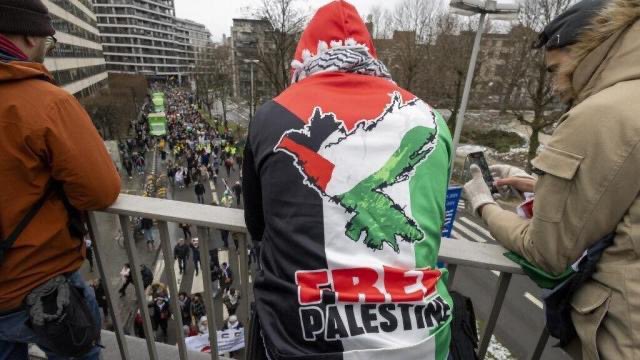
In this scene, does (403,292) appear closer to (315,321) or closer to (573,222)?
(315,321)

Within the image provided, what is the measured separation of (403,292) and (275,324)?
0.39 meters

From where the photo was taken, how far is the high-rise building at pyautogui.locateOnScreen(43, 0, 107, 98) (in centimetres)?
2980

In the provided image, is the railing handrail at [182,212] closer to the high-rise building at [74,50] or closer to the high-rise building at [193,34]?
the high-rise building at [74,50]

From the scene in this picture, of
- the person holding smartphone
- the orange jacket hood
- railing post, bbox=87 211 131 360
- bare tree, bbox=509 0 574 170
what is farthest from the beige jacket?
bare tree, bbox=509 0 574 170

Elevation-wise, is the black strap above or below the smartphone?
below

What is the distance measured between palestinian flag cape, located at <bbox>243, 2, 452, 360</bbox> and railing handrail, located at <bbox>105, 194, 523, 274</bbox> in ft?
1.28

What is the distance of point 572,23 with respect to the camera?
129 cm

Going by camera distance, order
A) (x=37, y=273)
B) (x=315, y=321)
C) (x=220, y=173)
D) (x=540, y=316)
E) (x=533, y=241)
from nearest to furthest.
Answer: (x=315, y=321) → (x=533, y=241) → (x=37, y=273) → (x=540, y=316) → (x=220, y=173)

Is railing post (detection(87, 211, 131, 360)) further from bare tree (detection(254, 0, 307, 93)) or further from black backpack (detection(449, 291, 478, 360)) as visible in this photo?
bare tree (detection(254, 0, 307, 93))

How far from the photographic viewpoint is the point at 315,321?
1.01 meters

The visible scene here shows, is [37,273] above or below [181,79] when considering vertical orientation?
above

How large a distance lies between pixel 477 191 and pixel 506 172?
28 cm

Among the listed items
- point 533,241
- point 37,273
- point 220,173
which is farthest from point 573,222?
point 220,173

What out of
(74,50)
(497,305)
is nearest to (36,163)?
(497,305)
